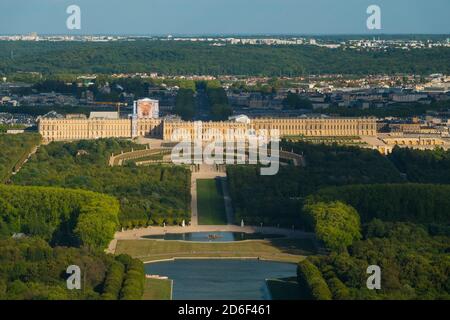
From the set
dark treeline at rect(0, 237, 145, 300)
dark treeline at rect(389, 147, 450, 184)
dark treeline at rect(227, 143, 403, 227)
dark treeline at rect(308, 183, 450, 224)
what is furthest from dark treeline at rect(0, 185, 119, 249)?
dark treeline at rect(389, 147, 450, 184)

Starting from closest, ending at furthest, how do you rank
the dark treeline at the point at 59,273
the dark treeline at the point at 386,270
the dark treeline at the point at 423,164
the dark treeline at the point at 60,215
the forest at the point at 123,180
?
1. the dark treeline at the point at 59,273
2. the dark treeline at the point at 386,270
3. the dark treeline at the point at 60,215
4. the forest at the point at 123,180
5. the dark treeline at the point at 423,164

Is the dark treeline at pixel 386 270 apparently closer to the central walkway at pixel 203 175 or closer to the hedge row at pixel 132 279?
the hedge row at pixel 132 279

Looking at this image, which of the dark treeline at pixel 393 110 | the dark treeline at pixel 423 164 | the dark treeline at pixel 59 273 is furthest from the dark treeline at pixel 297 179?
the dark treeline at pixel 393 110

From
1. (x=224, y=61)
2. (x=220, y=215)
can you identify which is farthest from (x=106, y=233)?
(x=224, y=61)

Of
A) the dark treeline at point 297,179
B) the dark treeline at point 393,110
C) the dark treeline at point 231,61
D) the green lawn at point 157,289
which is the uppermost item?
the dark treeline at point 297,179

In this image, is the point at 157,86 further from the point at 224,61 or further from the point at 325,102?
the point at 224,61

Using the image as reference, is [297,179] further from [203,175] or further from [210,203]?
[203,175]

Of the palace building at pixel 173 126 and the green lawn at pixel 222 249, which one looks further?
the palace building at pixel 173 126

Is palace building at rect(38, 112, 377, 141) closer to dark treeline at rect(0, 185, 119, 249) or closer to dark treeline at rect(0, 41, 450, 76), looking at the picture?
dark treeline at rect(0, 185, 119, 249)
